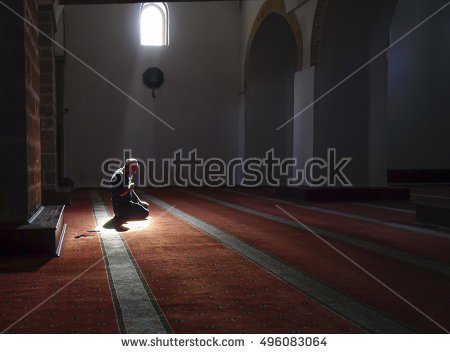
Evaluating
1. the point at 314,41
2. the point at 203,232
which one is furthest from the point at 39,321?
the point at 314,41

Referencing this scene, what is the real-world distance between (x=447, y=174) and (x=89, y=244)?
1213cm

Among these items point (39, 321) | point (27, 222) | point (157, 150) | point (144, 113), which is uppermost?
point (144, 113)

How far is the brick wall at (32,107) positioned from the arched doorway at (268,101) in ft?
26.2

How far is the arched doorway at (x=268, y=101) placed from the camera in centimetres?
1252

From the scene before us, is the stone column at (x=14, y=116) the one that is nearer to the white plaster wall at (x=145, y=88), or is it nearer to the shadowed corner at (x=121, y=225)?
the shadowed corner at (x=121, y=225)

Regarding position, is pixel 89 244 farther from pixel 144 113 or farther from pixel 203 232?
pixel 144 113

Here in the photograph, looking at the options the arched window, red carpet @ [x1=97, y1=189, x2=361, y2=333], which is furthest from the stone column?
the arched window

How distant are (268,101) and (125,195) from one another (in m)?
7.22

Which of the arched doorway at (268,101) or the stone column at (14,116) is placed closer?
the stone column at (14,116)

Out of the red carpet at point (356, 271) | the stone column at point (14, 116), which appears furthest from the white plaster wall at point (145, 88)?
the stone column at point (14, 116)

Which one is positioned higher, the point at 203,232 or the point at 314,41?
the point at 314,41

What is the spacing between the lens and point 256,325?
2.40 meters

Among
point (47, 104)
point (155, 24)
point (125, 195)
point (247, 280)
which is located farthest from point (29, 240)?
point (155, 24)

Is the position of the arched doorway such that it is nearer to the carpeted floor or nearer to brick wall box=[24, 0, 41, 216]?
the carpeted floor
